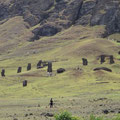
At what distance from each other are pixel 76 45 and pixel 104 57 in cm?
3999

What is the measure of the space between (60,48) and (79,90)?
98.9 m

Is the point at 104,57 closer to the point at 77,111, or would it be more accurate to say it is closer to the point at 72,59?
the point at 72,59

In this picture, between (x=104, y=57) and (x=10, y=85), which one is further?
(x=104, y=57)

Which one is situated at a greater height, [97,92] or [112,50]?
[112,50]

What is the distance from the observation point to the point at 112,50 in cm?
16800

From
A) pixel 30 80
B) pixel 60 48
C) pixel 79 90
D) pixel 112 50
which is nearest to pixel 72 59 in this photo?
pixel 112 50

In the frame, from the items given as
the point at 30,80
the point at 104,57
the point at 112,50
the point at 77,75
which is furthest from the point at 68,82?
the point at 112,50

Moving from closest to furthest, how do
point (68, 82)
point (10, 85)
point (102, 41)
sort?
point (68, 82) < point (10, 85) < point (102, 41)

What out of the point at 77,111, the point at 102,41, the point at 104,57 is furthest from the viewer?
the point at 102,41

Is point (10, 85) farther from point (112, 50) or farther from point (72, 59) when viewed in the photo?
point (112, 50)

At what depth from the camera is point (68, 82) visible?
104m

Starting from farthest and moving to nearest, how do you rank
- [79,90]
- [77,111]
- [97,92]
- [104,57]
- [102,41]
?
[102,41] → [104,57] → [79,90] → [97,92] → [77,111]

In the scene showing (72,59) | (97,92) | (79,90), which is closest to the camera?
(97,92)

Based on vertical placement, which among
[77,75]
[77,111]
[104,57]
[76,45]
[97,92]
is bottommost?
[77,111]
